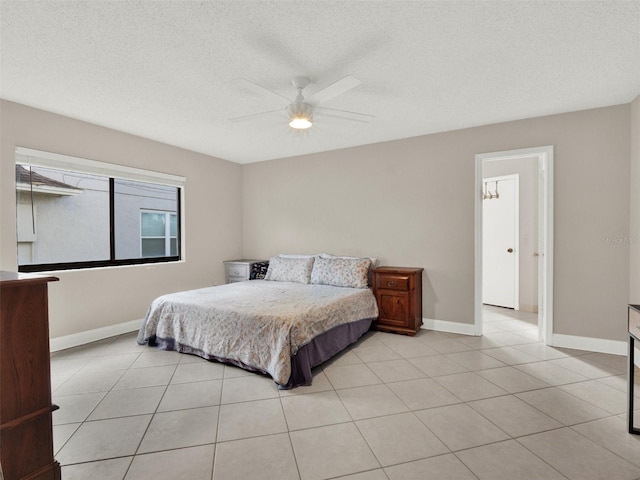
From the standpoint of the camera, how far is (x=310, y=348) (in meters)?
2.61

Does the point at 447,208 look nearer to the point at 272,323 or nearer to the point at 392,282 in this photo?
the point at 392,282

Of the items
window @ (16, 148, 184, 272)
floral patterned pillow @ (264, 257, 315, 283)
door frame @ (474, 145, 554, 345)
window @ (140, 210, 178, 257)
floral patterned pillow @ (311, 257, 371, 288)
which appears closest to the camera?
window @ (16, 148, 184, 272)

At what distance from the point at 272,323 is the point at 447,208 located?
2609 mm

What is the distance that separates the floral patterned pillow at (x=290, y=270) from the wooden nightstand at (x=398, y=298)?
0.99 metres

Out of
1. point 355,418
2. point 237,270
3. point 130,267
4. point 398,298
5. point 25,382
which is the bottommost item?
point 355,418

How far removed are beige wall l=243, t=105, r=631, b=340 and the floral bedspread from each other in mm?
1024

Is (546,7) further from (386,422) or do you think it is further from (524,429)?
(386,422)

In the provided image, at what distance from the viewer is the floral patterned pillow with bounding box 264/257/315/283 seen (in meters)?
4.24

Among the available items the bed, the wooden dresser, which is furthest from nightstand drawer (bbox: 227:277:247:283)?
the wooden dresser

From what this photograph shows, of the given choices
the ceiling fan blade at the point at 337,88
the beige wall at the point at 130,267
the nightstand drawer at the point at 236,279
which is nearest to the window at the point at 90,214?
the beige wall at the point at 130,267

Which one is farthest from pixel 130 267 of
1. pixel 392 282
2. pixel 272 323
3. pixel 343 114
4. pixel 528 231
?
pixel 528 231

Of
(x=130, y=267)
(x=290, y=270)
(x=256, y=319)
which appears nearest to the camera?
(x=256, y=319)

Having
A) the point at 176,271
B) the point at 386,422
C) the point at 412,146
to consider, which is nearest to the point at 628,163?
the point at 412,146

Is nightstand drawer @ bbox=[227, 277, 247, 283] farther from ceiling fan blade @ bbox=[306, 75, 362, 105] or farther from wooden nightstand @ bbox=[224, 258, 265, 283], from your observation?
ceiling fan blade @ bbox=[306, 75, 362, 105]
